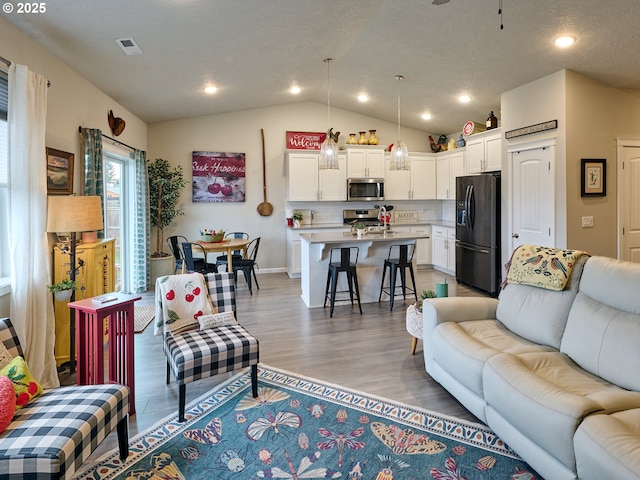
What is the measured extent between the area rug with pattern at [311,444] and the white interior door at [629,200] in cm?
383

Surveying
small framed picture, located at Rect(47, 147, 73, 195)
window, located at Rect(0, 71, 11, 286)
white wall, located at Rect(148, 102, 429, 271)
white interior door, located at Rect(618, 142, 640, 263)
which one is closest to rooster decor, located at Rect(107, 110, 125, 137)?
small framed picture, located at Rect(47, 147, 73, 195)

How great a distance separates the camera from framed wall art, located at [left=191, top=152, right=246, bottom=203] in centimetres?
715

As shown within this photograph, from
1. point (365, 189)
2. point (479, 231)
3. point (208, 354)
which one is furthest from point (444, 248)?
point (208, 354)

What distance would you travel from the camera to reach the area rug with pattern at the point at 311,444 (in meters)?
2.01

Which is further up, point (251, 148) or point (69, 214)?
point (251, 148)

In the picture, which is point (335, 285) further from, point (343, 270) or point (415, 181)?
point (415, 181)

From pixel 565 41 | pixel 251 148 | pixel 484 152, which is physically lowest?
pixel 484 152

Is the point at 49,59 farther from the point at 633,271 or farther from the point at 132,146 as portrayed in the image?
the point at 633,271

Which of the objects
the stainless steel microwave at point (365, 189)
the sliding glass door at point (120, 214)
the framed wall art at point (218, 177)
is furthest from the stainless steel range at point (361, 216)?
the sliding glass door at point (120, 214)

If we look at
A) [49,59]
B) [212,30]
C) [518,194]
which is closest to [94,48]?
[49,59]

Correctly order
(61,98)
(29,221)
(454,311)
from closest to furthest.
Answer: (29,221), (454,311), (61,98)

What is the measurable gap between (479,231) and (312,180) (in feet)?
10.0

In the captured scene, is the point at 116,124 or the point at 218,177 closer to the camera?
the point at 116,124

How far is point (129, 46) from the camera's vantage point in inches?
140
